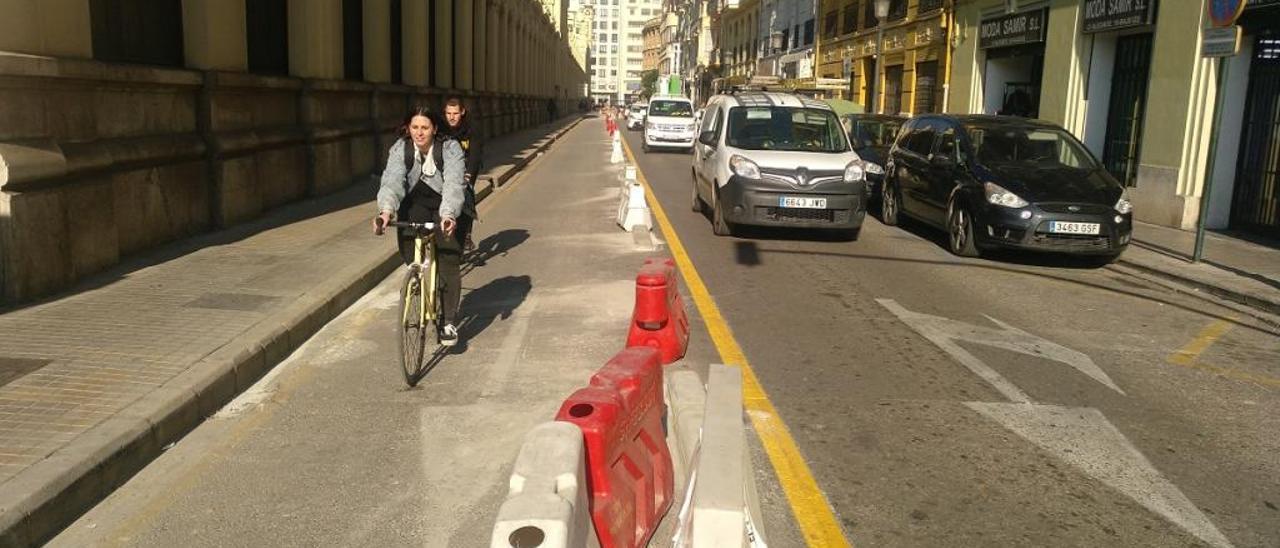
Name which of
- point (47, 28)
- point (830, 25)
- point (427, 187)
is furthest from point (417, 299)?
point (830, 25)

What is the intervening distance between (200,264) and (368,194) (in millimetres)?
7043

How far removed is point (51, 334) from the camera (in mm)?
6332

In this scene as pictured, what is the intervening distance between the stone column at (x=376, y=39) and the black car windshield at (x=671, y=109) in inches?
A: 659

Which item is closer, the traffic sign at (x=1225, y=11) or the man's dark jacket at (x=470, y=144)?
the man's dark jacket at (x=470, y=144)

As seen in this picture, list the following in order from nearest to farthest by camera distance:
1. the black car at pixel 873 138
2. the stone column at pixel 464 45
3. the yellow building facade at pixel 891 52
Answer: the black car at pixel 873 138, the yellow building facade at pixel 891 52, the stone column at pixel 464 45

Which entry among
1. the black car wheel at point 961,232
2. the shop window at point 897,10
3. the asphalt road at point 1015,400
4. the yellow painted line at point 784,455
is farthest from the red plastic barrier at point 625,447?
the shop window at point 897,10

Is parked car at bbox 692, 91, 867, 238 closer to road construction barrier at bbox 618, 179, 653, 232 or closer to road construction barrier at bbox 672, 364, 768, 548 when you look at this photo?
road construction barrier at bbox 618, 179, 653, 232

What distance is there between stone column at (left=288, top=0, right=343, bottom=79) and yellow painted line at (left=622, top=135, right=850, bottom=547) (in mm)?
9336

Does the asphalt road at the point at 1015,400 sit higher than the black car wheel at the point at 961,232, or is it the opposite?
the black car wheel at the point at 961,232

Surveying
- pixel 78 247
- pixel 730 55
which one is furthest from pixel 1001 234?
pixel 730 55

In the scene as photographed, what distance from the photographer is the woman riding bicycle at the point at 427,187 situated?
6160 millimetres

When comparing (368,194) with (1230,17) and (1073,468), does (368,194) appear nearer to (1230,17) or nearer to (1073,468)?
(1230,17)

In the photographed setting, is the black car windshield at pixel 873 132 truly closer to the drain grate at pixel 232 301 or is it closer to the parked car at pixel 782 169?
the parked car at pixel 782 169

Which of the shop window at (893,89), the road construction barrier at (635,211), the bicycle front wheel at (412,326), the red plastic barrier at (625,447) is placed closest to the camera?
the red plastic barrier at (625,447)
